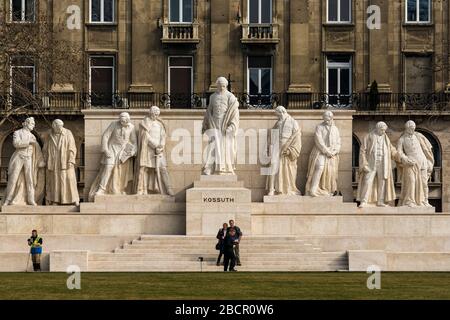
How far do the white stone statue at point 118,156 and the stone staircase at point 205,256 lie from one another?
12.6 ft

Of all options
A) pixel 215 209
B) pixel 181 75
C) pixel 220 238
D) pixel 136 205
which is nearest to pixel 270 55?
pixel 181 75

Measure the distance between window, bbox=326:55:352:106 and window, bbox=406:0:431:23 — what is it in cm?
351

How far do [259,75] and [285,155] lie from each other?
29.9m

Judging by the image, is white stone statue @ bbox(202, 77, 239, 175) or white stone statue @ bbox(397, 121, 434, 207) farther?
white stone statue @ bbox(397, 121, 434, 207)

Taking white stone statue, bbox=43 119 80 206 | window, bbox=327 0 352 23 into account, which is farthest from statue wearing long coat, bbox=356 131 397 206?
window, bbox=327 0 352 23

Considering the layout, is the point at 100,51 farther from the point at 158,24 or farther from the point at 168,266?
the point at 168,266

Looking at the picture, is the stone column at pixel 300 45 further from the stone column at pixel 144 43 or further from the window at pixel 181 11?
the stone column at pixel 144 43

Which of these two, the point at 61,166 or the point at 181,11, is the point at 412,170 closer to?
the point at 61,166

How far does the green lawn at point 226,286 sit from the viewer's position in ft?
166

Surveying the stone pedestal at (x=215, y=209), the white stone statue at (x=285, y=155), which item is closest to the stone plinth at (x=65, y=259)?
the stone pedestal at (x=215, y=209)

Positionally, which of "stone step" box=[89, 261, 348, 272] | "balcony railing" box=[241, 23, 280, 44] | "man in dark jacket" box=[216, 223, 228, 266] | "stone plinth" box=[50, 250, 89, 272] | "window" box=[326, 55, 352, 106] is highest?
"balcony railing" box=[241, 23, 280, 44]

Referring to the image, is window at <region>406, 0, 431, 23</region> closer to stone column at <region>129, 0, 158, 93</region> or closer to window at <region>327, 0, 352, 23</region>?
window at <region>327, 0, 352, 23</region>

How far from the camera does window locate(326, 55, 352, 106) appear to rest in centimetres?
10062

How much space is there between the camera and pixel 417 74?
10100 cm
